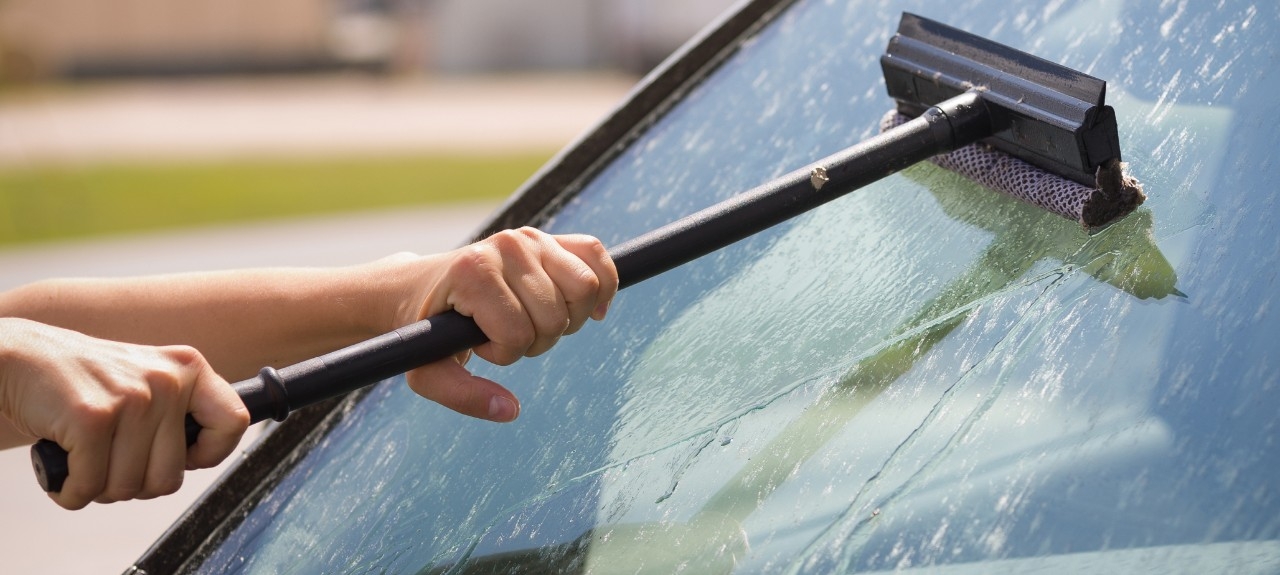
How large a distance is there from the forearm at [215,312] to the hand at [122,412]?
402 millimetres

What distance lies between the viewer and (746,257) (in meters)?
1.46

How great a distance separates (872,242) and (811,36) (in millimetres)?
449

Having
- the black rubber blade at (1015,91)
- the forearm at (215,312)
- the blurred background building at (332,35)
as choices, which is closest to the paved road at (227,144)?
the blurred background building at (332,35)

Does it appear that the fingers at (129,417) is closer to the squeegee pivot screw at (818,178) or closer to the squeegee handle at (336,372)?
the squeegee handle at (336,372)

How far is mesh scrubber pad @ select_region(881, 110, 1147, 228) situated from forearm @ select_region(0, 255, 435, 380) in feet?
2.19

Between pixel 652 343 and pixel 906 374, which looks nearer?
pixel 906 374

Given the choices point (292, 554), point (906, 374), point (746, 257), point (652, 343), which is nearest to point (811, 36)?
point (746, 257)

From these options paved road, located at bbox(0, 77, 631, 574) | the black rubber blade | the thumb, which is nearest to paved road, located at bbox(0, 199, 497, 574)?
paved road, located at bbox(0, 77, 631, 574)

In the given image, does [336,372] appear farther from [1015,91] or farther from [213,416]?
[1015,91]

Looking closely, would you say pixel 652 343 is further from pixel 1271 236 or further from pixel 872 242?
pixel 1271 236

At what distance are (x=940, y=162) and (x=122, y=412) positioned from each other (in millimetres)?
816

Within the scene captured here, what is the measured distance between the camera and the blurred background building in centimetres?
1702

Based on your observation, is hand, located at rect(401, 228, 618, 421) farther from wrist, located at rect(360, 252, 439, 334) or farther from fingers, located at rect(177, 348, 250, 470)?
fingers, located at rect(177, 348, 250, 470)

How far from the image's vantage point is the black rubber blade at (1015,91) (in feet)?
4.00
